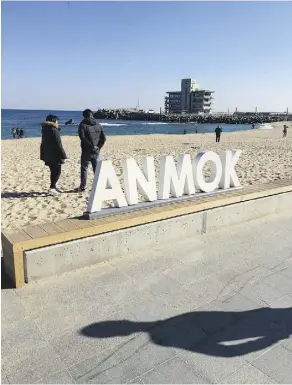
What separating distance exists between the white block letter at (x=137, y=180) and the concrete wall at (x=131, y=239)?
0.57 metres

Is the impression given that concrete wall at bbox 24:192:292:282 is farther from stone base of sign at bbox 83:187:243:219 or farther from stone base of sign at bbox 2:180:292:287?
stone base of sign at bbox 83:187:243:219

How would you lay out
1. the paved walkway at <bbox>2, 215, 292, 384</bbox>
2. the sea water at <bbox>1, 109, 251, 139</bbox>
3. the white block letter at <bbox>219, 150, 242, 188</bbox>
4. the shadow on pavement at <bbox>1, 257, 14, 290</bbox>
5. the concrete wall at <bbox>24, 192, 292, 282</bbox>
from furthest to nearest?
the sea water at <bbox>1, 109, 251, 139</bbox>, the white block letter at <bbox>219, 150, 242, 188</bbox>, the concrete wall at <bbox>24, 192, 292, 282</bbox>, the shadow on pavement at <bbox>1, 257, 14, 290</bbox>, the paved walkway at <bbox>2, 215, 292, 384</bbox>

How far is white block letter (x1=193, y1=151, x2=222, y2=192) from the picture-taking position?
21.2ft

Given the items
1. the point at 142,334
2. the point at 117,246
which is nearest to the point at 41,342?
the point at 142,334

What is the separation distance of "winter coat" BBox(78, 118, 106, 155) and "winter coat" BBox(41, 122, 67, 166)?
1.73ft

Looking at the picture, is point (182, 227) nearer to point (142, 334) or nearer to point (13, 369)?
point (142, 334)

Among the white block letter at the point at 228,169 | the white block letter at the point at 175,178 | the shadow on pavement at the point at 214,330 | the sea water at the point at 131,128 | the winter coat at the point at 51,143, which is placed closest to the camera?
the shadow on pavement at the point at 214,330

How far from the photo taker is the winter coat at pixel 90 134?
7.97 meters

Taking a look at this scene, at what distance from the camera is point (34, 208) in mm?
7426

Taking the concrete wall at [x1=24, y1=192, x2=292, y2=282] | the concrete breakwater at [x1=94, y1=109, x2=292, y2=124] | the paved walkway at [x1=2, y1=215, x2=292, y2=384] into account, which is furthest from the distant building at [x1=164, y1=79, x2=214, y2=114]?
the paved walkway at [x1=2, y1=215, x2=292, y2=384]

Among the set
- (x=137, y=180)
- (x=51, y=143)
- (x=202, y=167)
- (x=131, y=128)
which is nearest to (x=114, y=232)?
(x=137, y=180)

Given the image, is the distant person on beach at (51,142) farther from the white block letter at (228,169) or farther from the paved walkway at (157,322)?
the paved walkway at (157,322)

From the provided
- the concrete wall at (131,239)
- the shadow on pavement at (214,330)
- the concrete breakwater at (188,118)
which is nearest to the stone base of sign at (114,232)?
the concrete wall at (131,239)

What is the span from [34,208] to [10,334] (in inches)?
171
